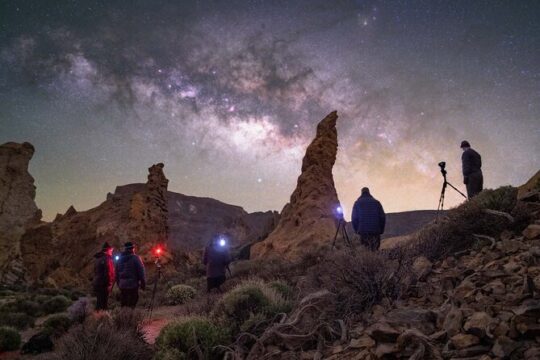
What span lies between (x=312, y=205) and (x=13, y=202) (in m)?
26.8

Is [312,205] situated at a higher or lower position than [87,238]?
higher

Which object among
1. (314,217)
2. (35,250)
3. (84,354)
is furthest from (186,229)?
(84,354)

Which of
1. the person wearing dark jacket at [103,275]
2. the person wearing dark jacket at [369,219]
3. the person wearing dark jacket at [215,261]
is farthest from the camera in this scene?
the person wearing dark jacket at [215,261]

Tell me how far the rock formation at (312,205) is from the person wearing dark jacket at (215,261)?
870 centimetres

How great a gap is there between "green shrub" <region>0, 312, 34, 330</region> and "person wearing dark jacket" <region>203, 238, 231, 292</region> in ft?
27.7

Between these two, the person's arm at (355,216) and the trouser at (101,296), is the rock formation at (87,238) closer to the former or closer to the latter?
the trouser at (101,296)

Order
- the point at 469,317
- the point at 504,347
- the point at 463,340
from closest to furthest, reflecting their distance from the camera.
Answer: the point at 504,347
the point at 463,340
the point at 469,317

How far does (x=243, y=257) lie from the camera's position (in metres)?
26.8

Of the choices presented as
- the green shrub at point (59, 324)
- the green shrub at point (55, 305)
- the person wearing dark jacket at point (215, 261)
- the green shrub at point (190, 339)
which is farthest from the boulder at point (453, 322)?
the green shrub at point (55, 305)

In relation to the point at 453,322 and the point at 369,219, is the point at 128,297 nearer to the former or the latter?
the point at 369,219

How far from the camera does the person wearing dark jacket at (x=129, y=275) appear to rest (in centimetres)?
941

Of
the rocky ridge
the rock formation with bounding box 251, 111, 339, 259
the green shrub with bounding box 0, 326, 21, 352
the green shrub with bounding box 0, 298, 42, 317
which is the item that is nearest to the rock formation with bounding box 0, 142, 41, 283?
the green shrub with bounding box 0, 298, 42, 317

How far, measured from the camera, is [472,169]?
9953 millimetres

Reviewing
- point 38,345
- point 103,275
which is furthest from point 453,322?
point 38,345
